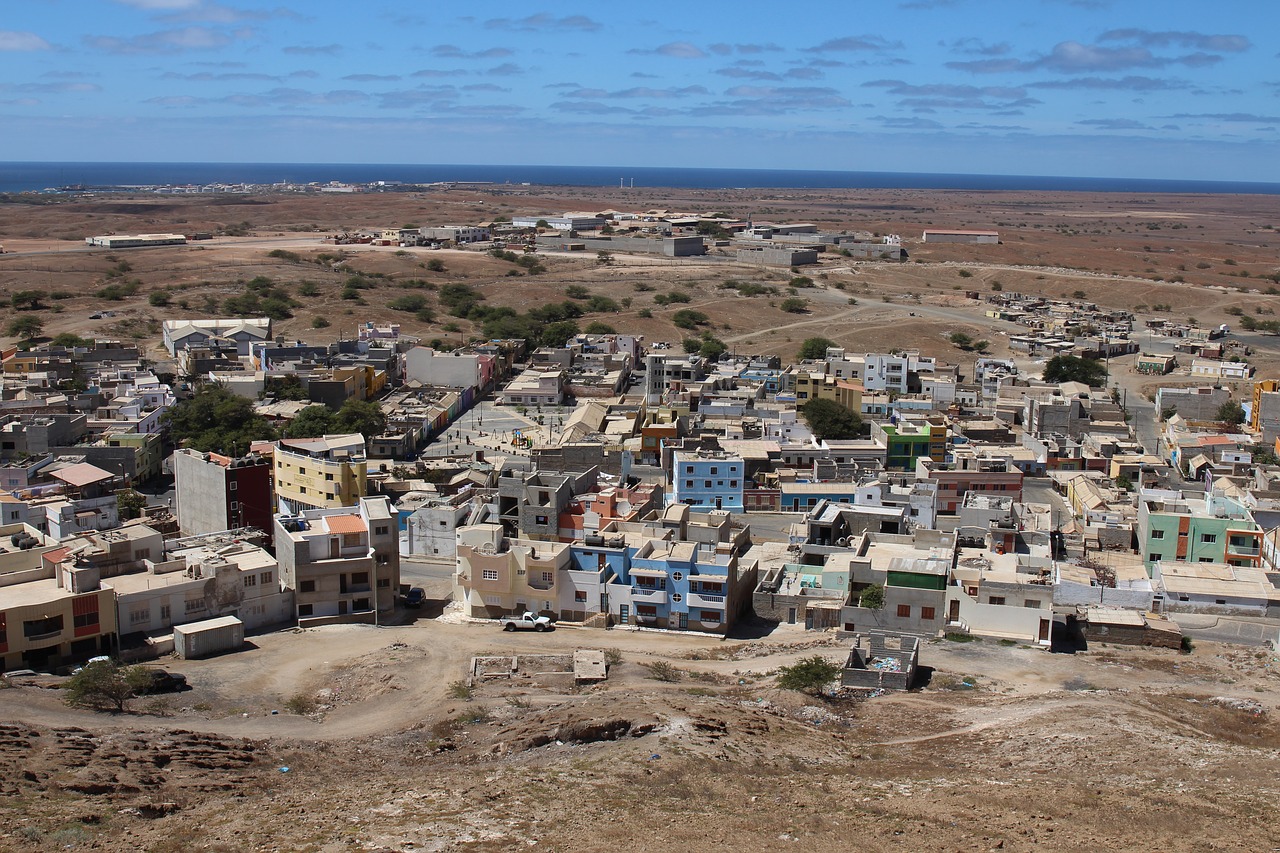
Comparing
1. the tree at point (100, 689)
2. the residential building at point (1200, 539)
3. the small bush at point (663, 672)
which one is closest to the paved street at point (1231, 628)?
the residential building at point (1200, 539)

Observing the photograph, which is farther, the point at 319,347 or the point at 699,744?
the point at 319,347

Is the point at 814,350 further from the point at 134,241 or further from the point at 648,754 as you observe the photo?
the point at 134,241

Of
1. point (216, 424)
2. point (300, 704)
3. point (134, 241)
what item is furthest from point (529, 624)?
point (134, 241)

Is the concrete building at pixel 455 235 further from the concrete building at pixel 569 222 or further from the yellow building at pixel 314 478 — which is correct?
the yellow building at pixel 314 478

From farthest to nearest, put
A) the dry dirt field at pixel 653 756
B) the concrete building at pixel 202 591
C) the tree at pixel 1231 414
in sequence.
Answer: the tree at pixel 1231 414 → the concrete building at pixel 202 591 → the dry dirt field at pixel 653 756

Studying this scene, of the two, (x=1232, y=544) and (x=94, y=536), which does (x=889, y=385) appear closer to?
(x=1232, y=544)

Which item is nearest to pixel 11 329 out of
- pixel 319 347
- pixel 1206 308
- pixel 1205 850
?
pixel 319 347
